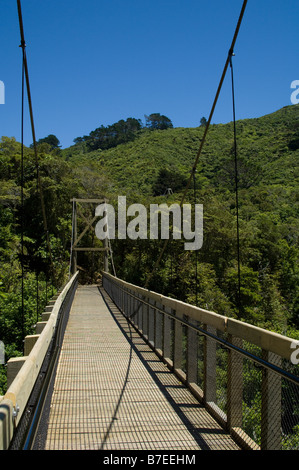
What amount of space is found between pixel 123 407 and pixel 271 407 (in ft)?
5.20

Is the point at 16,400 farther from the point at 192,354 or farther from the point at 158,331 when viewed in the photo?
the point at 158,331

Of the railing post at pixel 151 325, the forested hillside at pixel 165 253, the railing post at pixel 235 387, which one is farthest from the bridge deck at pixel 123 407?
the forested hillside at pixel 165 253

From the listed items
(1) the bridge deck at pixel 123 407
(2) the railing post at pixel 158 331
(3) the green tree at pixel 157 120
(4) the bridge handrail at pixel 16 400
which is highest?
(3) the green tree at pixel 157 120

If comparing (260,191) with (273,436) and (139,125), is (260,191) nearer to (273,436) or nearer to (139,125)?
(273,436)

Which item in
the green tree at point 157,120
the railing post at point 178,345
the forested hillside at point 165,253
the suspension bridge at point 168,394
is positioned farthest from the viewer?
the green tree at point 157,120

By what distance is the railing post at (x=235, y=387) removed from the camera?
345 centimetres

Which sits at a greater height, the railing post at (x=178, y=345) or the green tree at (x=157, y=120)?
the green tree at (x=157, y=120)

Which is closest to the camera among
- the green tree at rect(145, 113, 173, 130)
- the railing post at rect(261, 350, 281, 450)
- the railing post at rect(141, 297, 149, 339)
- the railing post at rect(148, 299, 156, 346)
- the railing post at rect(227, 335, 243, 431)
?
the railing post at rect(261, 350, 281, 450)

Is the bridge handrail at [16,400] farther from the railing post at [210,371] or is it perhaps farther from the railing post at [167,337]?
the railing post at [167,337]

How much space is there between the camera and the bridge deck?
3244 mm

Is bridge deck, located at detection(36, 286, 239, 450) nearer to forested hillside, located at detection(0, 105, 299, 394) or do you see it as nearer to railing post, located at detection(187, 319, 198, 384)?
railing post, located at detection(187, 319, 198, 384)

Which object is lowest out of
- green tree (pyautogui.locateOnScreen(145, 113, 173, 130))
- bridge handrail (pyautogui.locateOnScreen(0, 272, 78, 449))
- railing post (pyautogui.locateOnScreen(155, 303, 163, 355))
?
railing post (pyautogui.locateOnScreen(155, 303, 163, 355))

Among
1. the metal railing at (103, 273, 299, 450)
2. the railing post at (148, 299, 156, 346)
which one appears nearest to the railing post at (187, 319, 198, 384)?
the metal railing at (103, 273, 299, 450)

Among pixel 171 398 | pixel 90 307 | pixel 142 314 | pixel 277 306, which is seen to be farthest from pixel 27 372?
pixel 277 306
